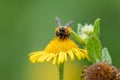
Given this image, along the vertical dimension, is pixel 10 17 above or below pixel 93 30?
above

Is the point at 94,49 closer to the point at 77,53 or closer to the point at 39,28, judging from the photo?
the point at 77,53

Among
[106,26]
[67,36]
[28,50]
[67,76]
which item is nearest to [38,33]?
[28,50]

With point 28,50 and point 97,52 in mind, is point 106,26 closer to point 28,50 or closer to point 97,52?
point 28,50

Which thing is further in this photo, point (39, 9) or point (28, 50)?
point (39, 9)

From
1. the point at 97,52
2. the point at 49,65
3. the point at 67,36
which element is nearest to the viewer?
the point at 97,52

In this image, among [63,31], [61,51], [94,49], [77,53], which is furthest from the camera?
[63,31]

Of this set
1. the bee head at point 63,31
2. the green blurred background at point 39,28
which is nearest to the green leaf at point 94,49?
the bee head at point 63,31

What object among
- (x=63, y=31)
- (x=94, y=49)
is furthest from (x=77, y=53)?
(x=63, y=31)

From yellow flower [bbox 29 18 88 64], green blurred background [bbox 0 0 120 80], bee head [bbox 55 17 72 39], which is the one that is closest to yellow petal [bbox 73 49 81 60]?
yellow flower [bbox 29 18 88 64]
